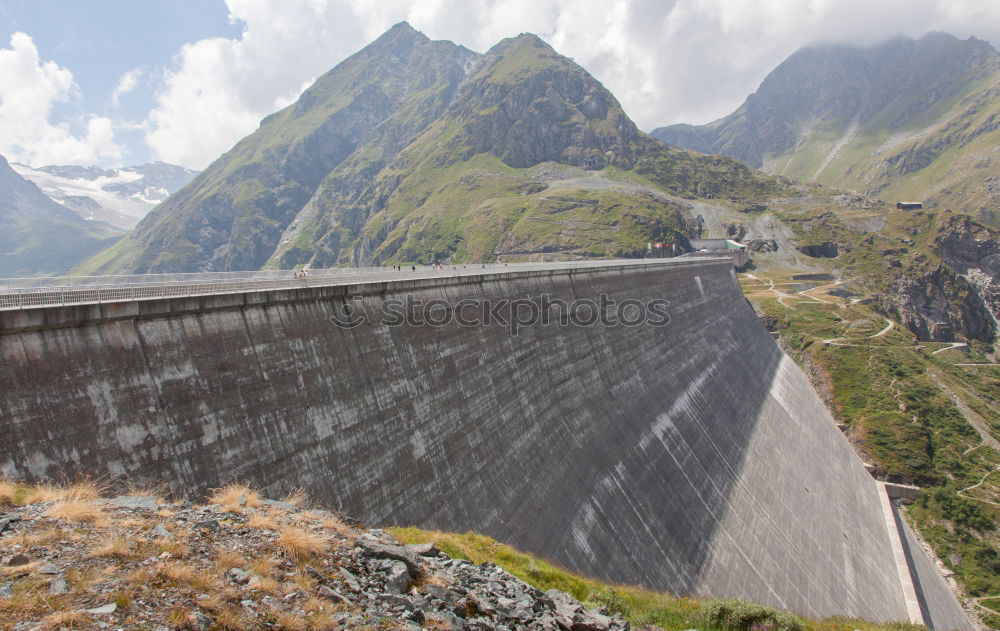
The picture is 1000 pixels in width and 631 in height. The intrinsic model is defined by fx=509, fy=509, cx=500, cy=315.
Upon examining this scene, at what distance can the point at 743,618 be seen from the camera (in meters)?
12.8

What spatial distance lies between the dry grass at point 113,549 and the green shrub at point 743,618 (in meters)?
12.9

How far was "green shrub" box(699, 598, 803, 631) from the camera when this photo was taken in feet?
41.4

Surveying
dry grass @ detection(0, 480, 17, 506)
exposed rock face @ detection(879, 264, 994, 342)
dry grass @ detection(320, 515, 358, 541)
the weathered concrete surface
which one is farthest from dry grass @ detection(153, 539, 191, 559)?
exposed rock face @ detection(879, 264, 994, 342)

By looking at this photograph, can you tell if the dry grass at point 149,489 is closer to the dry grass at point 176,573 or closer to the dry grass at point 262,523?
the dry grass at point 262,523

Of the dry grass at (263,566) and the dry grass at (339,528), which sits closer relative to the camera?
the dry grass at (263,566)

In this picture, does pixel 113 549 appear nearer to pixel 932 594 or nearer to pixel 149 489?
pixel 149 489

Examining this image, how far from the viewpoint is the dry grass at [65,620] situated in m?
5.14

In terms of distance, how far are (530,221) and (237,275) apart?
436ft

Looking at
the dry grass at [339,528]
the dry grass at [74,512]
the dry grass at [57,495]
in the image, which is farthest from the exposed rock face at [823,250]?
the dry grass at [74,512]

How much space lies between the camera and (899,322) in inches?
3967

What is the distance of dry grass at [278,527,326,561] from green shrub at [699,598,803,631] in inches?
408

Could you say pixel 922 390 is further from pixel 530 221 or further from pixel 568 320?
pixel 530 221

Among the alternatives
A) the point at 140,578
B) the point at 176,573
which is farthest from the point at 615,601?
the point at 140,578

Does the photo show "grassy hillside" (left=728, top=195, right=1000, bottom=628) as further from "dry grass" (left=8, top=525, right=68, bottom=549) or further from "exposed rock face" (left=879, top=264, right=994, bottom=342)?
"dry grass" (left=8, top=525, right=68, bottom=549)
